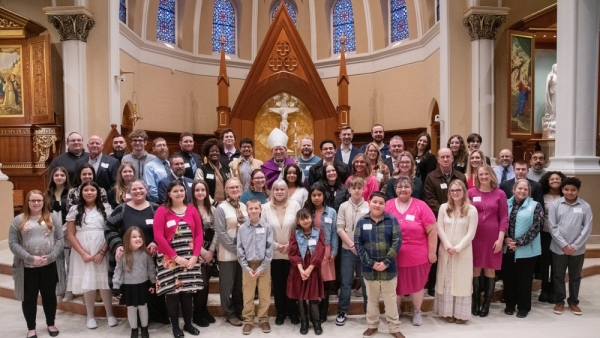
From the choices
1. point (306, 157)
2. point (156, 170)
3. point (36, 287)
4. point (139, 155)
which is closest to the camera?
point (36, 287)

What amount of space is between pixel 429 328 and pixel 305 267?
4.27 ft

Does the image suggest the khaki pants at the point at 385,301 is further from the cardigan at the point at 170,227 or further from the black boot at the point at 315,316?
the cardigan at the point at 170,227

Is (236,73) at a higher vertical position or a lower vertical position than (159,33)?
lower

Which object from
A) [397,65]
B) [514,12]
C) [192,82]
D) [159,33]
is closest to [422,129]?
[397,65]

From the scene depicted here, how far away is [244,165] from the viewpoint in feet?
16.7

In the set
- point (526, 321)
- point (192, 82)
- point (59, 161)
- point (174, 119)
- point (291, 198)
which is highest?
point (192, 82)

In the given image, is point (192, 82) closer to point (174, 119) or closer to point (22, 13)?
point (174, 119)

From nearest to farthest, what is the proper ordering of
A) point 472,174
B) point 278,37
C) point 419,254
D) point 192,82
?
point 419,254 < point 472,174 < point 278,37 < point 192,82

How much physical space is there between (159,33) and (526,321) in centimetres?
1140

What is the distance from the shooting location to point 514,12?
9.17 meters

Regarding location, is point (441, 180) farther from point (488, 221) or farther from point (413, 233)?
point (413, 233)

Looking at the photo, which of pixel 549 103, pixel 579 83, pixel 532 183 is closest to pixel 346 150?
pixel 532 183

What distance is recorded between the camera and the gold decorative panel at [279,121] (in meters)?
11.3

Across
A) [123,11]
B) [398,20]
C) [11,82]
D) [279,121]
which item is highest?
[398,20]
